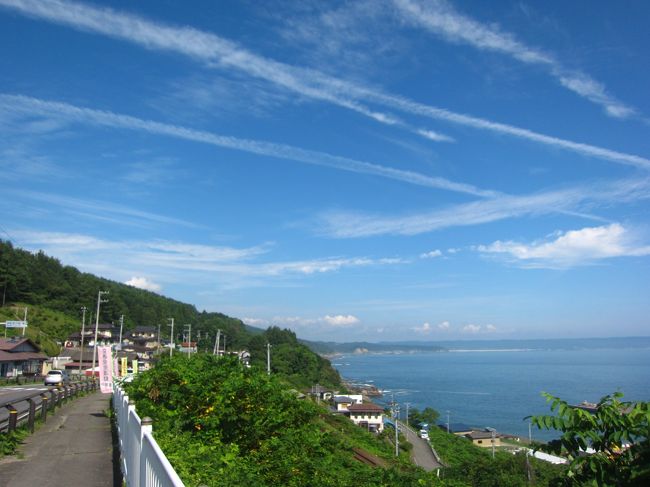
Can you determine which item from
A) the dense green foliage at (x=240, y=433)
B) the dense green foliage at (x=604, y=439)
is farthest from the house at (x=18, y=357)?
the dense green foliage at (x=604, y=439)

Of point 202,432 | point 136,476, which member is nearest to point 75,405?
point 202,432

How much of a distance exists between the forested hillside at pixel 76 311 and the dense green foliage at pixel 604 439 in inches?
1960

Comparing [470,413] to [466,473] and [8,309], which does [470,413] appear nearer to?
[466,473]

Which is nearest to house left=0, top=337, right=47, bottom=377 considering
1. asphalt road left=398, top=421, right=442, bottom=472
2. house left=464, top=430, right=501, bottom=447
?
asphalt road left=398, top=421, right=442, bottom=472

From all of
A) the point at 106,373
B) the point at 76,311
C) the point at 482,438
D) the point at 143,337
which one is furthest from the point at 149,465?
the point at 143,337

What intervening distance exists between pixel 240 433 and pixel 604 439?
18.5ft

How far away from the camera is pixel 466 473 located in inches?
1179

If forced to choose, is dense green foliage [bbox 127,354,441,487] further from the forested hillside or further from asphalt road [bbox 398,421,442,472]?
the forested hillside

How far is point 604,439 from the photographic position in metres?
3.63

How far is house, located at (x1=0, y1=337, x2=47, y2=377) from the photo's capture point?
40.5 meters

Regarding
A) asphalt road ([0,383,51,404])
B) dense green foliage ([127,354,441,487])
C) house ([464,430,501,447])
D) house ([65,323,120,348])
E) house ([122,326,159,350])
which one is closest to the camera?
dense green foliage ([127,354,441,487])

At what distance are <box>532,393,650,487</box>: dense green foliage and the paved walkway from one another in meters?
5.95

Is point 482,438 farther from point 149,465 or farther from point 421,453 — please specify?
point 149,465

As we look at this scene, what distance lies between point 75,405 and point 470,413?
8021 centimetres
